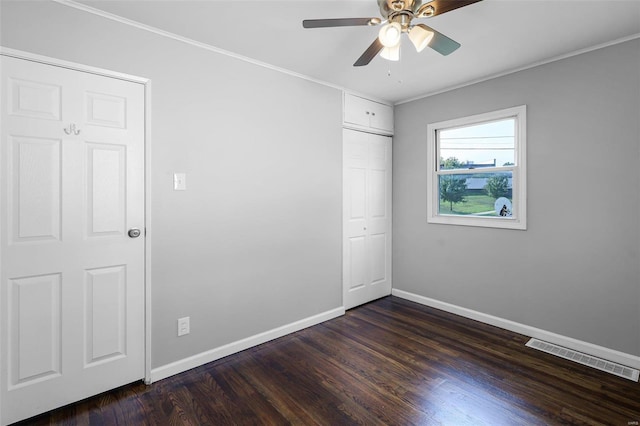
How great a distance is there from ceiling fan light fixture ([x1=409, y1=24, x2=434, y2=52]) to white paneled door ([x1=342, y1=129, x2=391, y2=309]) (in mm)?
1699

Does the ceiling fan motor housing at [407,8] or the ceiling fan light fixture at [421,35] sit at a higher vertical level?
the ceiling fan motor housing at [407,8]

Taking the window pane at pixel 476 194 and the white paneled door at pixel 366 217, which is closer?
the window pane at pixel 476 194

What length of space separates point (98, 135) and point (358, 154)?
250cm

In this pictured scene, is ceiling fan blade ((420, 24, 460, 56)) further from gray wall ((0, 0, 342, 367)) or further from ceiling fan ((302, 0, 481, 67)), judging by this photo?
gray wall ((0, 0, 342, 367))

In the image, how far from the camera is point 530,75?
2.92 m

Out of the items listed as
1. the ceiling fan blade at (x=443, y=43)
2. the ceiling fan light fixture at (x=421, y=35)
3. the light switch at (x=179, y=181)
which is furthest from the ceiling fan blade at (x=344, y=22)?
the light switch at (x=179, y=181)

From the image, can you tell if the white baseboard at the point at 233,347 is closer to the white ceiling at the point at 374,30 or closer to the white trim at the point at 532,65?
the white ceiling at the point at 374,30

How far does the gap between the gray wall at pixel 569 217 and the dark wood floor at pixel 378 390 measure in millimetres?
457

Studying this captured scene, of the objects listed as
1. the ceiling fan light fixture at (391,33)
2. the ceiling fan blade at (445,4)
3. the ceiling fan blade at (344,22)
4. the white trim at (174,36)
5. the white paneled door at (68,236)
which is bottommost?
the white paneled door at (68,236)

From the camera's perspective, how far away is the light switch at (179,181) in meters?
2.38

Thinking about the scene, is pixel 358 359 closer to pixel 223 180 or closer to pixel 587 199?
pixel 223 180

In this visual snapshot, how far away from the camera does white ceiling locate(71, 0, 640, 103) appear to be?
2.02m

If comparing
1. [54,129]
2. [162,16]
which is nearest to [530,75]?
[162,16]

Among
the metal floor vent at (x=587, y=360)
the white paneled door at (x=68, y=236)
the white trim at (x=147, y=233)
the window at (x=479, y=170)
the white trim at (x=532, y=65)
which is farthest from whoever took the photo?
the window at (x=479, y=170)
